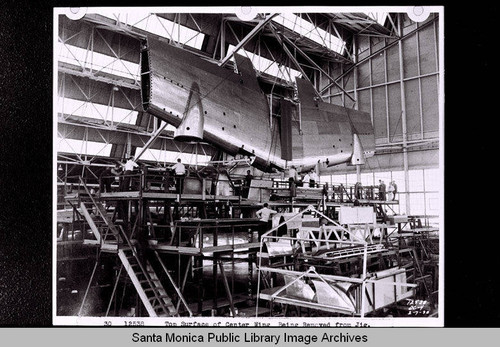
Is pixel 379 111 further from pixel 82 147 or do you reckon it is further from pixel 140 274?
pixel 140 274

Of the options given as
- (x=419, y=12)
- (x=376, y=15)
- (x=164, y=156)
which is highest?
(x=376, y=15)

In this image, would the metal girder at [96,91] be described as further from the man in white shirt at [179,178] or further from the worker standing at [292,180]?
the worker standing at [292,180]

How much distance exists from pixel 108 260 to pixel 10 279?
7.83 m

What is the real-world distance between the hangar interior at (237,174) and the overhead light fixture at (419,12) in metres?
0.04

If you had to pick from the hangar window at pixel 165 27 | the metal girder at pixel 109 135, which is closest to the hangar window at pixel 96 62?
the hangar window at pixel 165 27

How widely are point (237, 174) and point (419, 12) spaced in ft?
34.8

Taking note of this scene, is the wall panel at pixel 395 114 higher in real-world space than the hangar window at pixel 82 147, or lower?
higher

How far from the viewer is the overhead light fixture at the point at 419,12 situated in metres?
5.42

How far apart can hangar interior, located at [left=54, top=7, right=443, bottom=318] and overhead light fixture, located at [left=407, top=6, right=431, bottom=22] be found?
41 mm

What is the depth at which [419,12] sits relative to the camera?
5488mm

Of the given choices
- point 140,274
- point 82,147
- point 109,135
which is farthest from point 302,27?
point 140,274

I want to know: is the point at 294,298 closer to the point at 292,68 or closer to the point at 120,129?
the point at 120,129

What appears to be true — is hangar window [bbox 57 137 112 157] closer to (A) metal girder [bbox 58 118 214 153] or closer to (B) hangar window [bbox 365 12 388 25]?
(A) metal girder [bbox 58 118 214 153]
